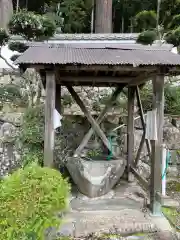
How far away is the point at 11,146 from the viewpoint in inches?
239

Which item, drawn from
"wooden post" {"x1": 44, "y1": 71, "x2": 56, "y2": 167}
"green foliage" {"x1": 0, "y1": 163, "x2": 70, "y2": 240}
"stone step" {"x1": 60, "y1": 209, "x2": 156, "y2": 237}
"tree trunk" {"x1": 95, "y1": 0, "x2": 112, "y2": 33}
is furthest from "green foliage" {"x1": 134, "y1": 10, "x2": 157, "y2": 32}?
"green foliage" {"x1": 0, "y1": 163, "x2": 70, "y2": 240}

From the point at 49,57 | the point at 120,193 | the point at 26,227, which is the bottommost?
the point at 120,193

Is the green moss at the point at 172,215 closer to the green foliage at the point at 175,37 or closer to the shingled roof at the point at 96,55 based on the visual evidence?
the shingled roof at the point at 96,55

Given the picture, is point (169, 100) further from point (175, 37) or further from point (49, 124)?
point (49, 124)

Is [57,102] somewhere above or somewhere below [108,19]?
below

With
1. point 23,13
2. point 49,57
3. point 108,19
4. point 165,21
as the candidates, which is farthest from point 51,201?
point 108,19

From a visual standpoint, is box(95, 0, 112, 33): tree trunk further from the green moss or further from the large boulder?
the green moss

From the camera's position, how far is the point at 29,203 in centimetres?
253

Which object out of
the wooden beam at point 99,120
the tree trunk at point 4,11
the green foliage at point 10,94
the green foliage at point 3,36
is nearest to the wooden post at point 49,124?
the wooden beam at point 99,120

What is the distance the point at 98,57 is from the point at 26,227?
8.04ft

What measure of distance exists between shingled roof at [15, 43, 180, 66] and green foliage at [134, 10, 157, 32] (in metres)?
5.49

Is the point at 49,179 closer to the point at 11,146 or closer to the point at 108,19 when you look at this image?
the point at 11,146

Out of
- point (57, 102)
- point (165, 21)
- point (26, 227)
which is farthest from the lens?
point (165, 21)

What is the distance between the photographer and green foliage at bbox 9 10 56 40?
601 cm
